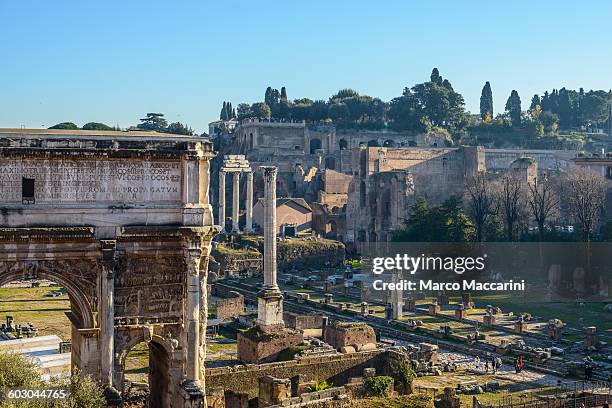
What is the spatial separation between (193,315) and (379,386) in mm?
8239

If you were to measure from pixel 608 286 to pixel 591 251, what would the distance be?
2481 mm

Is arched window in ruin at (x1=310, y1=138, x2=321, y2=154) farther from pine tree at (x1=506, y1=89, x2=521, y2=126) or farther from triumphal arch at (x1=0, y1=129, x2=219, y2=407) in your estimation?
triumphal arch at (x1=0, y1=129, x2=219, y2=407)

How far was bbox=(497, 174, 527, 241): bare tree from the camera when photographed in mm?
49969

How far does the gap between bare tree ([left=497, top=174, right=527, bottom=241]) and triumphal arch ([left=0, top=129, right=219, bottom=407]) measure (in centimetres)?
3527

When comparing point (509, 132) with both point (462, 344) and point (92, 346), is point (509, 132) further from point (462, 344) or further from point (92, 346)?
point (92, 346)

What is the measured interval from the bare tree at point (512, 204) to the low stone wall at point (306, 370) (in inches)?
984

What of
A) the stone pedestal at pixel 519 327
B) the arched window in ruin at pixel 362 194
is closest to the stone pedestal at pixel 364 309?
the stone pedestal at pixel 519 327

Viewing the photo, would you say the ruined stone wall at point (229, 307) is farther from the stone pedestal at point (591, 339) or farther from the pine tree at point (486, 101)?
the pine tree at point (486, 101)

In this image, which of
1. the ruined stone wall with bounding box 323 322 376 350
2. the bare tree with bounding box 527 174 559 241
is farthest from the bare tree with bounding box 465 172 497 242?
the ruined stone wall with bounding box 323 322 376 350

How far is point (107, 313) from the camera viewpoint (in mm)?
16094

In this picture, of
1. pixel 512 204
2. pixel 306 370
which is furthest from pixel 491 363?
pixel 512 204

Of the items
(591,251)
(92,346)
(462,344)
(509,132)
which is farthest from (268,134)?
(92,346)

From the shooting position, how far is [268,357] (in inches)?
1115

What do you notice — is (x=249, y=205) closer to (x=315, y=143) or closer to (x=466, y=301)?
(x=466, y=301)
